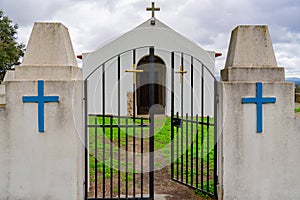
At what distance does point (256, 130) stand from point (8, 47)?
23142 millimetres

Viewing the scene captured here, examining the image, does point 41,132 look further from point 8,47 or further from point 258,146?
point 8,47

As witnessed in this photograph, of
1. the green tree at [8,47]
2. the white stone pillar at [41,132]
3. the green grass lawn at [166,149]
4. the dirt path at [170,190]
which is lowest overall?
the dirt path at [170,190]

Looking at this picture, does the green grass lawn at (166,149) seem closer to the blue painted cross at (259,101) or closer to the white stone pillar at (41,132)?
the white stone pillar at (41,132)

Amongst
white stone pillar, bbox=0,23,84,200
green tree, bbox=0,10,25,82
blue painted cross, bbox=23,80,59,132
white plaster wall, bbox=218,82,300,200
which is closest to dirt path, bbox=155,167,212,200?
white plaster wall, bbox=218,82,300,200

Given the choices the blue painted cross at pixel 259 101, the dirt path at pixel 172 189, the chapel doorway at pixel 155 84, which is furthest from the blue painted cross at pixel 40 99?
the chapel doorway at pixel 155 84

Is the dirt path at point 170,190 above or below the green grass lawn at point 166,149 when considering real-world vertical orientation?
below

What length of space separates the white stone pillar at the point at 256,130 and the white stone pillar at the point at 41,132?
2110 mm

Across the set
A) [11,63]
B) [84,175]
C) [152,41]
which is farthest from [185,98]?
[11,63]

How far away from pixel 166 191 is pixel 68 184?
1812 millimetres

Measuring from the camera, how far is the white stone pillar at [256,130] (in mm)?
4109

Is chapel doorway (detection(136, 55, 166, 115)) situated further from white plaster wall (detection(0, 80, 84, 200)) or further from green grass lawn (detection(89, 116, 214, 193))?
white plaster wall (detection(0, 80, 84, 200))

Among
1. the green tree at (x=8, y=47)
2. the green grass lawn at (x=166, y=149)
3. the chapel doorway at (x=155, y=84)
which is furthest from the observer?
the green tree at (x=8, y=47)

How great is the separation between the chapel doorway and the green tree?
1181 cm

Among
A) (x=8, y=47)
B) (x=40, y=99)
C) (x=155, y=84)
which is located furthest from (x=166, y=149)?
(x=8, y=47)
